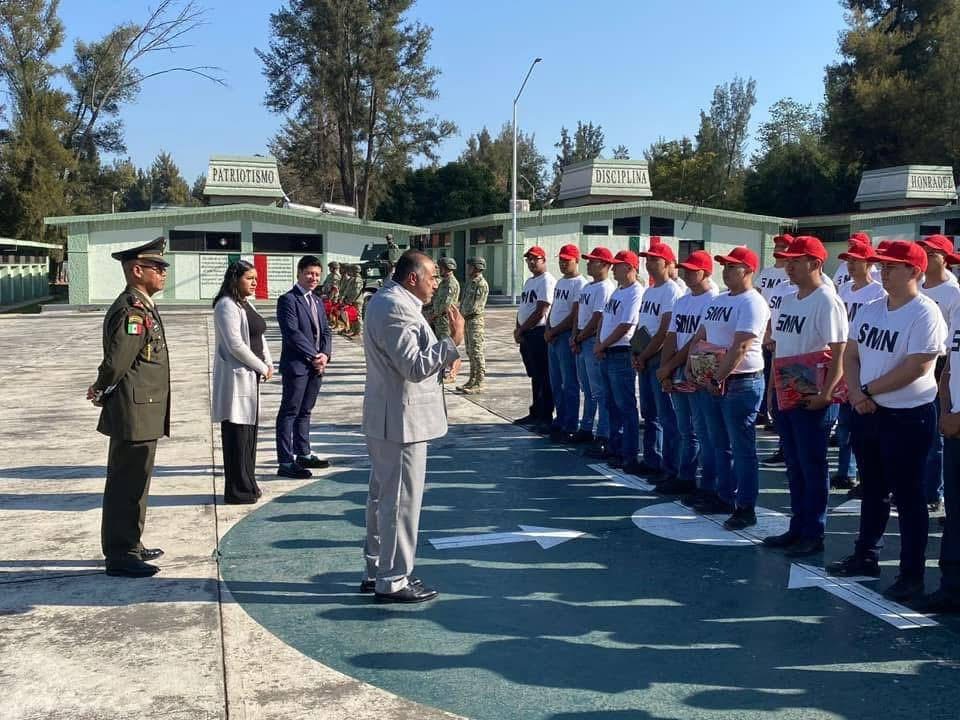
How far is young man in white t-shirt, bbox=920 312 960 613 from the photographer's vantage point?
4723 millimetres

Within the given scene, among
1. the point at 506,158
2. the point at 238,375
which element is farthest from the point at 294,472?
the point at 506,158

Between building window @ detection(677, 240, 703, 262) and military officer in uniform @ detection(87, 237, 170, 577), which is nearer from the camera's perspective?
military officer in uniform @ detection(87, 237, 170, 577)

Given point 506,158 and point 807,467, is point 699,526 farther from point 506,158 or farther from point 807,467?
point 506,158

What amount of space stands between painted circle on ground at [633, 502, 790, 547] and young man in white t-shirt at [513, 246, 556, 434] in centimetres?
324

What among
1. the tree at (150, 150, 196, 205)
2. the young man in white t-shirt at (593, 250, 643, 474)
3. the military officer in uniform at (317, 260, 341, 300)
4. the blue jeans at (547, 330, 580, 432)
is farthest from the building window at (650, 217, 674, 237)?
the tree at (150, 150, 196, 205)

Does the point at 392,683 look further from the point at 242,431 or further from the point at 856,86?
the point at 856,86

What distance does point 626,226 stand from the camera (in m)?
38.3

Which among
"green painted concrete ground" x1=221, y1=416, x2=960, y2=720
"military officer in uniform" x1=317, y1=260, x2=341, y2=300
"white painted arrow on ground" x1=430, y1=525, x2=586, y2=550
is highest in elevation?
"military officer in uniform" x1=317, y1=260, x2=341, y2=300

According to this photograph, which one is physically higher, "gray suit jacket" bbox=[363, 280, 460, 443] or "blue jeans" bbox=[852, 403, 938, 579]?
"gray suit jacket" bbox=[363, 280, 460, 443]

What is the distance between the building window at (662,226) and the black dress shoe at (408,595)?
34839 mm

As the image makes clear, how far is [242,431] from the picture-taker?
6.94 m

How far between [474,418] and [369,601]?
590 cm

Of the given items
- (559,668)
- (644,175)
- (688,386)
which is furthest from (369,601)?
(644,175)

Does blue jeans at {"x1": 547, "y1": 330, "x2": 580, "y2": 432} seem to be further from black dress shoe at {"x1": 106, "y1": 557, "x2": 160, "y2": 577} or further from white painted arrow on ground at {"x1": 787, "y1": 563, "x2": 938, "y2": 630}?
black dress shoe at {"x1": 106, "y1": 557, "x2": 160, "y2": 577}
